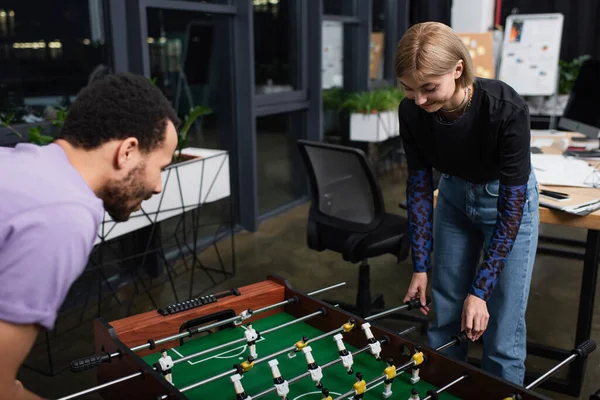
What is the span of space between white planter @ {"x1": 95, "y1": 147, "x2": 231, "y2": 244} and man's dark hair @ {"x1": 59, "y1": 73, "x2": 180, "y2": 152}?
1.66 metres

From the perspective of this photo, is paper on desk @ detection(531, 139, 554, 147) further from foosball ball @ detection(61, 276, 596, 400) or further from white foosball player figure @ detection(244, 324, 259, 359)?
white foosball player figure @ detection(244, 324, 259, 359)

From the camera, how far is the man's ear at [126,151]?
0.97m

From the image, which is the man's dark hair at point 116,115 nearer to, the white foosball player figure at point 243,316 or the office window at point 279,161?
the white foosball player figure at point 243,316

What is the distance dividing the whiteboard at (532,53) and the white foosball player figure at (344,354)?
4917mm

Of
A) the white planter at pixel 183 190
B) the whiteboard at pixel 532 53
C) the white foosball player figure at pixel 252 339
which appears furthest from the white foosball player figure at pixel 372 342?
the whiteboard at pixel 532 53

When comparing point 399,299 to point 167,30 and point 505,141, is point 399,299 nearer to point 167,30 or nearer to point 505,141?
point 505,141

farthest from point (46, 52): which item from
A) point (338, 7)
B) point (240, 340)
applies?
point (338, 7)

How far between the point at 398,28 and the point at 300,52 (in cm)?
212

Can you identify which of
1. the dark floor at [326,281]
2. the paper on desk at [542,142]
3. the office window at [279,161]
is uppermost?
the paper on desk at [542,142]

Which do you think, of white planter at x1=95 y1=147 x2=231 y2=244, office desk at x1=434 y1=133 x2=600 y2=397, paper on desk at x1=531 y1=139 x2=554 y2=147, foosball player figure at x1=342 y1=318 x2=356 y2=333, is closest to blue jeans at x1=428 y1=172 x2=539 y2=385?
office desk at x1=434 y1=133 x2=600 y2=397

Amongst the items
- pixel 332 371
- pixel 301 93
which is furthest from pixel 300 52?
pixel 332 371

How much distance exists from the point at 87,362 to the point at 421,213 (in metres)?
1.08

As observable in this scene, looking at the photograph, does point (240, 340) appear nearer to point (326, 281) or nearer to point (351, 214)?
point (351, 214)

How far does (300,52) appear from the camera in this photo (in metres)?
4.70
